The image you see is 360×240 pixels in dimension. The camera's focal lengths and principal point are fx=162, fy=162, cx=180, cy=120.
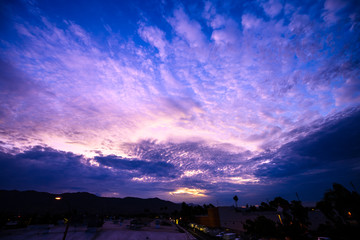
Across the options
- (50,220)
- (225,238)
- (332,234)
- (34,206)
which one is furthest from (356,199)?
(34,206)

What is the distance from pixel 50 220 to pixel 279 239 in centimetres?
9978

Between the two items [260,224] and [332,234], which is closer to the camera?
[332,234]

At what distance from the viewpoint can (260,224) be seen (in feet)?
95.8

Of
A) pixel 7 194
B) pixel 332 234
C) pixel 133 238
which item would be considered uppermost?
pixel 7 194

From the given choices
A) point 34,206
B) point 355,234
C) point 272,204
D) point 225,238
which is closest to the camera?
point 355,234

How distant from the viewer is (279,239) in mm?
24922

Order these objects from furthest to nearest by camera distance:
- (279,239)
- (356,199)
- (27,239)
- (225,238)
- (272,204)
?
(272,204)
(27,239)
(225,238)
(279,239)
(356,199)

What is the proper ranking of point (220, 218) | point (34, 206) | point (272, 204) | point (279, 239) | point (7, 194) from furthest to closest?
point (7, 194), point (34, 206), point (272, 204), point (220, 218), point (279, 239)

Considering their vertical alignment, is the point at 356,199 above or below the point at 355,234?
above

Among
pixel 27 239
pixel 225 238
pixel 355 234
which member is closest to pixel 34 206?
pixel 27 239

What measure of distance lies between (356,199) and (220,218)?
47.1 metres

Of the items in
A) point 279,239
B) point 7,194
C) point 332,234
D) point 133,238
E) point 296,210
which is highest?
point 7,194

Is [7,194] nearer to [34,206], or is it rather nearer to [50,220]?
[34,206]

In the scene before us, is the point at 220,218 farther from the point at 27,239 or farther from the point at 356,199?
the point at 27,239
